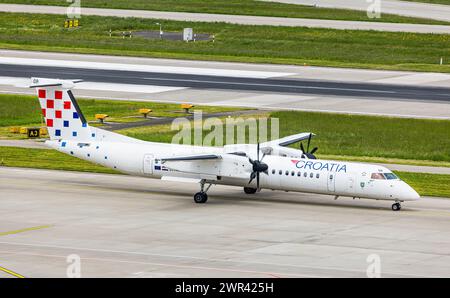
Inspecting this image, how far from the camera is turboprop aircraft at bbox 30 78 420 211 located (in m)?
49.1

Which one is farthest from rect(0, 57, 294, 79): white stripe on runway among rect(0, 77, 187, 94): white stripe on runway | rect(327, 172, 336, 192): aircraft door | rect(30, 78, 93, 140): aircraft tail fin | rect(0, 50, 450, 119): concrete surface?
rect(327, 172, 336, 192): aircraft door

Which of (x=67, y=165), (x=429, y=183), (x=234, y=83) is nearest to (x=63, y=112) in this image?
(x=67, y=165)

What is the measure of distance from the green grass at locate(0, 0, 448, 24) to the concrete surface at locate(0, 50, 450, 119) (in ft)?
89.3

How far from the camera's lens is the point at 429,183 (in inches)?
2190

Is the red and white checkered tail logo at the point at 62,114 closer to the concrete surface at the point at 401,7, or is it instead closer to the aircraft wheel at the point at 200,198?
the aircraft wheel at the point at 200,198

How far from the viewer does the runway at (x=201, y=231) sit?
38125 millimetres

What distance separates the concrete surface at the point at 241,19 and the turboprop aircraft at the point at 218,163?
59999mm

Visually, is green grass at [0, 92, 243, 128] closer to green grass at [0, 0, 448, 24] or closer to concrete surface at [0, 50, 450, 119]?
concrete surface at [0, 50, 450, 119]

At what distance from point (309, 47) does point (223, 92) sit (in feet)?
75.3

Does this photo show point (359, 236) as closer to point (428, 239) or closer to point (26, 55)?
point (428, 239)

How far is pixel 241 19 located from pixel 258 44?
1309 cm

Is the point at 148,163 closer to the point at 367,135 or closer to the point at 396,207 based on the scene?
the point at 396,207

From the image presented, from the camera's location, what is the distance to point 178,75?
9162 cm

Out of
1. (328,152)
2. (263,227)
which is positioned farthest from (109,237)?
(328,152)
